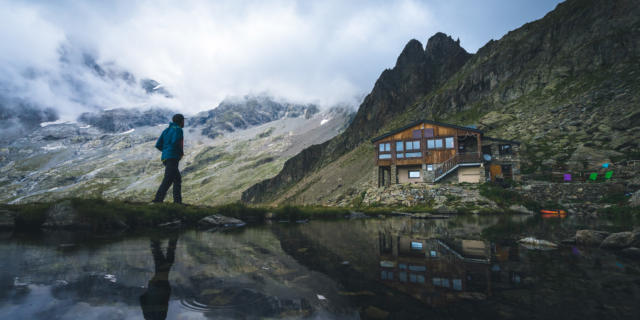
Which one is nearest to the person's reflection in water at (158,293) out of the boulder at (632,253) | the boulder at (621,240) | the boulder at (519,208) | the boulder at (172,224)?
the boulder at (172,224)

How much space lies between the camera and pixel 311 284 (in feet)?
11.6

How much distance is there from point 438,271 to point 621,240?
17.5 ft

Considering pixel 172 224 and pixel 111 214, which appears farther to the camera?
pixel 172 224

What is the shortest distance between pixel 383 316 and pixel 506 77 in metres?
72.2

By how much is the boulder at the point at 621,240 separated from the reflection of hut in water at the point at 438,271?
105 inches

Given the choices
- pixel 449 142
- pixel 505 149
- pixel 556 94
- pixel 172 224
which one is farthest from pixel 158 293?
pixel 556 94

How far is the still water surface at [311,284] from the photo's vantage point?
2543 mm

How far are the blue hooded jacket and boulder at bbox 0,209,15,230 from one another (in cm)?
506

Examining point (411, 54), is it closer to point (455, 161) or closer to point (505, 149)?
point (505, 149)

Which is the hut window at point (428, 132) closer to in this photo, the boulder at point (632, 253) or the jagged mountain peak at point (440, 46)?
the boulder at point (632, 253)

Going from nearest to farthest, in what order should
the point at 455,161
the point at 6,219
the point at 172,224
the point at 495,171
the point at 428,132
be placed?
the point at 6,219 → the point at 172,224 → the point at 455,161 → the point at 495,171 → the point at 428,132

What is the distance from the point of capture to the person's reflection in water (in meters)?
2.44

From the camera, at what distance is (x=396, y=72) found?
345ft

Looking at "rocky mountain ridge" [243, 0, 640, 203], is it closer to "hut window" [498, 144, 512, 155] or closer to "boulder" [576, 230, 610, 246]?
"hut window" [498, 144, 512, 155]
